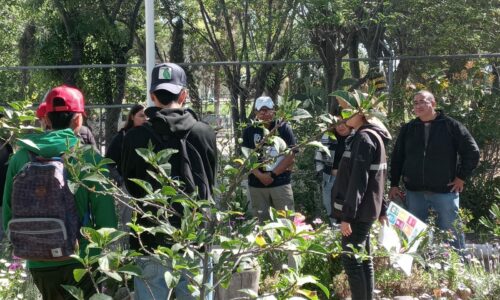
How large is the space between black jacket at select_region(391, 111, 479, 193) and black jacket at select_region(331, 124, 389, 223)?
4.93 ft

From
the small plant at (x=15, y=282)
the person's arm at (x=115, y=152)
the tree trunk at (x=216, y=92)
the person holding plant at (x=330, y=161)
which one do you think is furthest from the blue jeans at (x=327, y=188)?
the small plant at (x=15, y=282)

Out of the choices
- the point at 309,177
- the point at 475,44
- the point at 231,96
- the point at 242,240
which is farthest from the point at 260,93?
the point at 242,240

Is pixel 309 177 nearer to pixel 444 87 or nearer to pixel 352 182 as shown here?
pixel 444 87

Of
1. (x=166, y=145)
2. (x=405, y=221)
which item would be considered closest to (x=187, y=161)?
(x=166, y=145)

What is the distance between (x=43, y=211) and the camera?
2.89 m

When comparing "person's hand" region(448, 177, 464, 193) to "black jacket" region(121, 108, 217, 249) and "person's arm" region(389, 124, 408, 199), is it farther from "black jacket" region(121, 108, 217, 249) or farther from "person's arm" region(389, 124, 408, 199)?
"black jacket" region(121, 108, 217, 249)

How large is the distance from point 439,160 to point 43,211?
154 inches

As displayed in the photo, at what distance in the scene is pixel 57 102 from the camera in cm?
301

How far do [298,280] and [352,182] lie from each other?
7.38 feet

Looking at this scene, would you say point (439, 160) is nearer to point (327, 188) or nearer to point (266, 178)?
point (327, 188)

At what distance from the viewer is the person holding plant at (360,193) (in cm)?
427

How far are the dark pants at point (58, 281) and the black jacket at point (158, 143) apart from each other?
304 mm

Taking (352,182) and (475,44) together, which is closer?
(352,182)

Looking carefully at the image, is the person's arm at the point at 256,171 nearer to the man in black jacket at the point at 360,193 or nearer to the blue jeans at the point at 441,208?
the blue jeans at the point at 441,208
